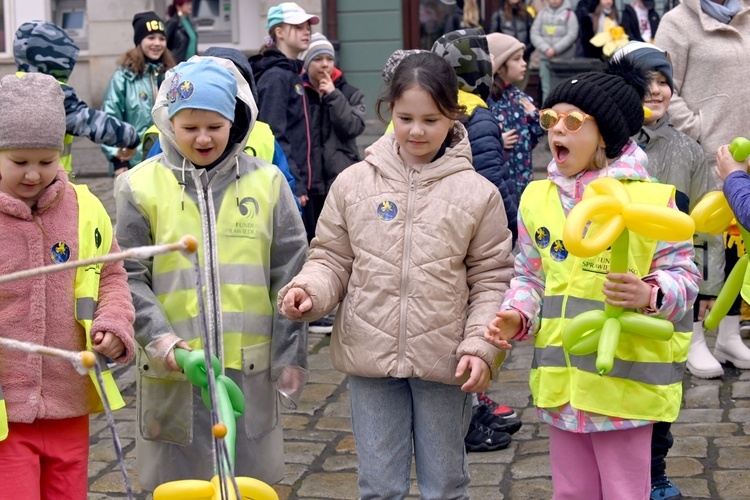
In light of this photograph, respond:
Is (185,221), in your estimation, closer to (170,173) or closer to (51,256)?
(170,173)

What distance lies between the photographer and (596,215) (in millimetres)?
3145

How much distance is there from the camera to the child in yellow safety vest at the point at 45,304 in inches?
128

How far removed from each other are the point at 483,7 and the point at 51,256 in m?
11.8

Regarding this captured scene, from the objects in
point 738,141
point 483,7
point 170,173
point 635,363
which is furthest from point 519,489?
point 483,7

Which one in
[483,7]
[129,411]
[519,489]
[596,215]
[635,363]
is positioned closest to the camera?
[596,215]

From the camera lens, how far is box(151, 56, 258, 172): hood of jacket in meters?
3.60

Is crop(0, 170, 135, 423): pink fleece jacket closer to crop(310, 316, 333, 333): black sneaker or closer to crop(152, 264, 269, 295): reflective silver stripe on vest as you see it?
crop(152, 264, 269, 295): reflective silver stripe on vest

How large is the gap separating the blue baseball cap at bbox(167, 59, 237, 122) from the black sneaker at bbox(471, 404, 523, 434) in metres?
2.15

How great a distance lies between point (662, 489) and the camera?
14.3 feet

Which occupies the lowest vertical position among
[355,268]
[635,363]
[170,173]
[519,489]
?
[519,489]

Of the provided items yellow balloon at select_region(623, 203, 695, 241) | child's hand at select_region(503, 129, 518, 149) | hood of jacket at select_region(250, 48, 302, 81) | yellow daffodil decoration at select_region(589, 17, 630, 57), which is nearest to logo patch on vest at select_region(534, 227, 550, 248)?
yellow balloon at select_region(623, 203, 695, 241)

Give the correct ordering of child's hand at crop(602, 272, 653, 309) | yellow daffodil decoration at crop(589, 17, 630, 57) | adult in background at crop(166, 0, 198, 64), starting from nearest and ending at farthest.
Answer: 1. child's hand at crop(602, 272, 653, 309)
2. yellow daffodil decoration at crop(589, 17, 630, 57)
3. adult in background at crop(166, 0, 198, 64)

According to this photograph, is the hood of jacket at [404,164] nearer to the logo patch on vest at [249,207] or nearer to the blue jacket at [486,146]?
the logo patch on vest at [249,207]

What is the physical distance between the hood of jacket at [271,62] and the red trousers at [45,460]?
3.57 meters
